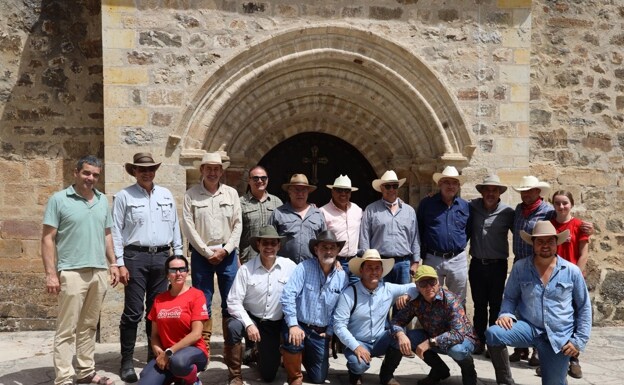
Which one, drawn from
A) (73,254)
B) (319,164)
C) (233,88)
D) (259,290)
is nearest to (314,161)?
(319,164)

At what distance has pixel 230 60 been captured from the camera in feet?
23.4

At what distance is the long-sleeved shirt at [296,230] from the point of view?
6129mm

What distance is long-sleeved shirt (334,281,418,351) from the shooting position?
18.1ft

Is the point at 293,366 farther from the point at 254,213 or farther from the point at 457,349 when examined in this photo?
the point at 254,213

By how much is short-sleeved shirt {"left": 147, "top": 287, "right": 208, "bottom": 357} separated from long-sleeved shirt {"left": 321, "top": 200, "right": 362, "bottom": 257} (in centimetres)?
152

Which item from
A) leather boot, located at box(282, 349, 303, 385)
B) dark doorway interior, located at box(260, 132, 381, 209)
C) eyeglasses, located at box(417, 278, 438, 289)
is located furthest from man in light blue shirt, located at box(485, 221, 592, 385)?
dark doorway interior, located at box(260, 132, 381, 209)

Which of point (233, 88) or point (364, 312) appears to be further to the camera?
point (233, 88)

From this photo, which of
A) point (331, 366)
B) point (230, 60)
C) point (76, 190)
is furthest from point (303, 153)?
point (76, 190)

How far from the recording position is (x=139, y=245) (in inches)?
225

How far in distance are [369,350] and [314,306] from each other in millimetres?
502

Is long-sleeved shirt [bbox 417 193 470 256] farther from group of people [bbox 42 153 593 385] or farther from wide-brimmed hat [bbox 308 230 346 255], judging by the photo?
wide-brimmed hat [bbox 308 230 346 255]

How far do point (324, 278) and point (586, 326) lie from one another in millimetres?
1836

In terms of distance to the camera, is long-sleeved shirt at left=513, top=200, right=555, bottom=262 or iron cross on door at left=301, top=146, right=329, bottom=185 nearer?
long-sleeved shirt at left=513, top=200, right=555, bottom=262

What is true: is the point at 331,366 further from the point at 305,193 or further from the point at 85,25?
the point at 85,25
